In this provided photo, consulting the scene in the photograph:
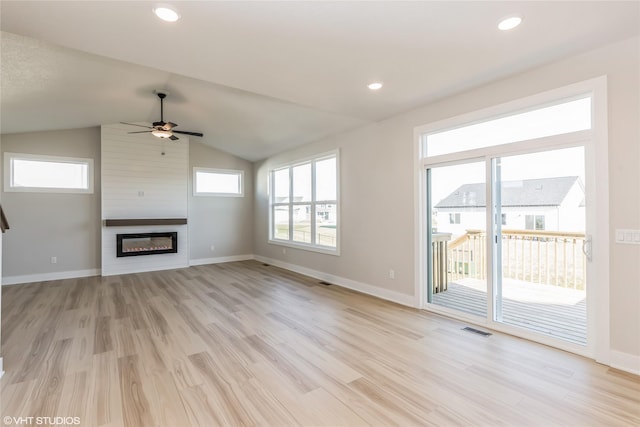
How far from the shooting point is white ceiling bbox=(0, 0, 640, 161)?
6.59ft

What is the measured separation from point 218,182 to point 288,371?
6118 mm

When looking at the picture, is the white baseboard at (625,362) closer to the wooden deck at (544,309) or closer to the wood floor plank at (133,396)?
the wooden deck at (544,309)

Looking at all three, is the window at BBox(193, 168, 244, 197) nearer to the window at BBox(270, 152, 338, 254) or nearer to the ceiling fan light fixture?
the window at BBox(270, 152, 338, 254)

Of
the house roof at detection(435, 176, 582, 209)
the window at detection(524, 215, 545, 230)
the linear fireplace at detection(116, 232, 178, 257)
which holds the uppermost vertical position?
the house roof at detection(435, 176, 582, 209)

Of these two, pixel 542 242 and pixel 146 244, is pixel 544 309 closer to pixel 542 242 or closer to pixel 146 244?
pixel 542 242

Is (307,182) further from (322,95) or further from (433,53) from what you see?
(433,53)

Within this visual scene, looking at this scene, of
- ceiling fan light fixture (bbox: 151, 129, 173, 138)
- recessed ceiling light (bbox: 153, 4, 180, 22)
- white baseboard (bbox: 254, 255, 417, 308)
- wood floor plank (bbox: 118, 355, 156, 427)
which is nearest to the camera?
wood floor plank (bbox: 118, 355, 156, 427)

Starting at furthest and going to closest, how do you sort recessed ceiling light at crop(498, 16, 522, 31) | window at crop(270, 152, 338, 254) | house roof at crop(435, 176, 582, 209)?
window at crop(270, 152, 338, 254) < house roof at crop(435, 176, 582, 209) < recessed ceiling light at crop(498, 16, 522, 31)

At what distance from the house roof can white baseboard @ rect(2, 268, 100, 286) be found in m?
6.98

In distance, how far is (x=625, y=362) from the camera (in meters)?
2.38

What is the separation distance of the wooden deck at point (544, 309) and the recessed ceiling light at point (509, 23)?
2.45 meters

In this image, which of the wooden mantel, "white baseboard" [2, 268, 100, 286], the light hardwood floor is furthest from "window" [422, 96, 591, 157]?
"white baseboard" [2, 268, 100, 286]

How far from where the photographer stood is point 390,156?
432 centimetres

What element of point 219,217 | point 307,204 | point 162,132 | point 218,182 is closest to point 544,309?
point 307,204
